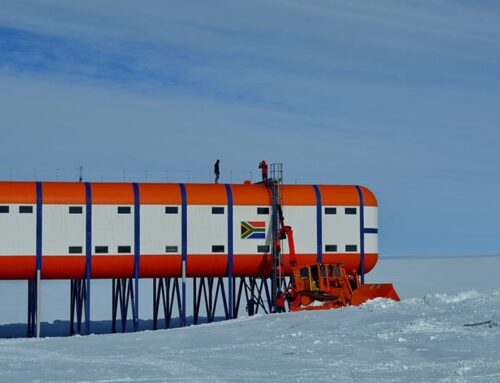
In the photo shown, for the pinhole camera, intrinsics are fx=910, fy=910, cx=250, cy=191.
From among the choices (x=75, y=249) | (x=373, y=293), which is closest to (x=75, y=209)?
(x=75, y=249)

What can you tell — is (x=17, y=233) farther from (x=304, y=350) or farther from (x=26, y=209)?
(x=304, y=350)

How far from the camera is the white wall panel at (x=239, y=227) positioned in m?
49.5

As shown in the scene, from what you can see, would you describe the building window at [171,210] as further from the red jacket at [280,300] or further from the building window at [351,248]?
the building window at [351,248]

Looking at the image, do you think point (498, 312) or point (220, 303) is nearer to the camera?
point (498, 312)

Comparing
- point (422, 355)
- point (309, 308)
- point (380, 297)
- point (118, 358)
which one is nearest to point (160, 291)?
point (309, 308)

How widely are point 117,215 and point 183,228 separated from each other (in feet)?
11.8

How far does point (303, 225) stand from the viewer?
1994 inches

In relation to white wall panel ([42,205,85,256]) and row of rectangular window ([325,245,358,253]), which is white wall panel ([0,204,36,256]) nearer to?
white wall panel ([42,205,85,256])

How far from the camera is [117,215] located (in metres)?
47.8

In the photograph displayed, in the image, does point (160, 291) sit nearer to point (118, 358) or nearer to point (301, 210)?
point (301, 210)

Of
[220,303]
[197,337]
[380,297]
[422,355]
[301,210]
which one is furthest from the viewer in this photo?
[220,303]

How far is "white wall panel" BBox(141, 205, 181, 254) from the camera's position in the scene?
48.0 meters

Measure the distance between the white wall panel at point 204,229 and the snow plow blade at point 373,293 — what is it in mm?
8988

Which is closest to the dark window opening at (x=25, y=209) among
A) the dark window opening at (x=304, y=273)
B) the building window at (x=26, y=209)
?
the building window at (x=26, y=209)
